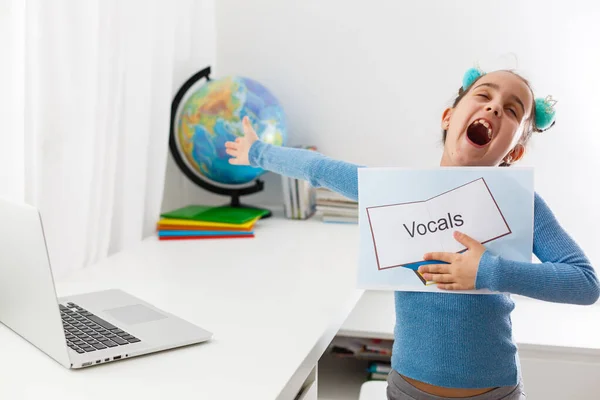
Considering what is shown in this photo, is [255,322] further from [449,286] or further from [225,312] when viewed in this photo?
[449,286]

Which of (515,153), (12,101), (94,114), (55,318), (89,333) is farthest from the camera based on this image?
(94,114)

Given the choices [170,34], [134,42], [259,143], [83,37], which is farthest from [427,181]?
[170,34]

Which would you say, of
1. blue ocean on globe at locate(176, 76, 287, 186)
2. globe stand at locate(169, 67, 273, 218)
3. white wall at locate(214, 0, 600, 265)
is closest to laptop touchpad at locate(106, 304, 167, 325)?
blue ocean on globe at locate(176, 76, 287, 186)

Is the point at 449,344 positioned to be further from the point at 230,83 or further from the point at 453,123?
the point at 230,83

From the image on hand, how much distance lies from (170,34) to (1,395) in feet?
4.68

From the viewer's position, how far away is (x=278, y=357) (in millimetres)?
1088

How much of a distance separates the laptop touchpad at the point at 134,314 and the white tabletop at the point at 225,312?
0.05m

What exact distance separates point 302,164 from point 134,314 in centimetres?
38

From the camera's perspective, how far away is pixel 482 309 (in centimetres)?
116

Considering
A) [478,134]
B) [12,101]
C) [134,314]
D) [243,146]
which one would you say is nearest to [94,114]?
[12,101]

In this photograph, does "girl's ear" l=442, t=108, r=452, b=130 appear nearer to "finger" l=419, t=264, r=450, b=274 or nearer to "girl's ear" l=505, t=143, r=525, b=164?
"girl's ear" l=505, t=143, r=525, b=164

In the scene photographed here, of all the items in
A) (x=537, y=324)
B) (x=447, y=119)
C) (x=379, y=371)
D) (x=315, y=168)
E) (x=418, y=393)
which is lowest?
(x=379, y=371)

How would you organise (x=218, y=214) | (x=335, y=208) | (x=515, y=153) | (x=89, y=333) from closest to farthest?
(x=89, y=333) → (x=515, y=153) → (x=218, y=214) → (x=335, y=208)

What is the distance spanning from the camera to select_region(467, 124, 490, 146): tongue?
1.15m
